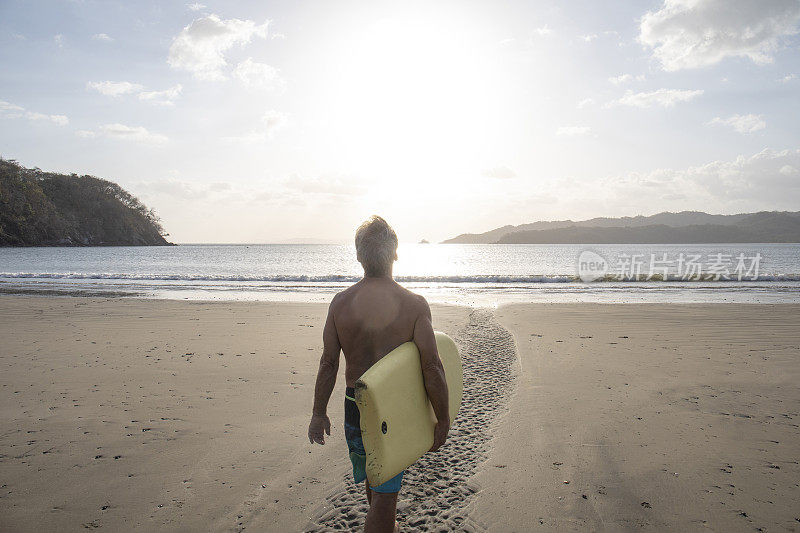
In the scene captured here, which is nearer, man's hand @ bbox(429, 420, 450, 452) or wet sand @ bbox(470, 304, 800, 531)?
man's hand @ bbox(429, 420, 450, 452)

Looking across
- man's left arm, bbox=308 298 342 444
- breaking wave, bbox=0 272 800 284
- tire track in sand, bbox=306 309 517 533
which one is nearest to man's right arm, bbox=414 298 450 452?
man's left arm, bbox=308 298 342 444

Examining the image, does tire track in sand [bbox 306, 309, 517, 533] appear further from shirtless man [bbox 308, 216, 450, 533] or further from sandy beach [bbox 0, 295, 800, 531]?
shirtless man [bbox 308, 216, 450, 533]

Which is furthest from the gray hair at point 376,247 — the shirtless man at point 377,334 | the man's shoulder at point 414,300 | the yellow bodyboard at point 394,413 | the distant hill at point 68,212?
the distant hill at point 68,212

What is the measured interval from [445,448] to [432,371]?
189 cm

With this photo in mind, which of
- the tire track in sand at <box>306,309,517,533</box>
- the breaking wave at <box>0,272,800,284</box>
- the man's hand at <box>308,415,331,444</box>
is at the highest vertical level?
the man's hand at <box>308,415,331,444</box>

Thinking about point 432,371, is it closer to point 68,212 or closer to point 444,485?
point 444,485

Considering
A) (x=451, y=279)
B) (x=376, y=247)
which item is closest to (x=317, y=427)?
(x=376, y=247)

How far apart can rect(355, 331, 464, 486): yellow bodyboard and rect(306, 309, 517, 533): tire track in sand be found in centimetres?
87

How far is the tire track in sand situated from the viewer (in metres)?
2.88

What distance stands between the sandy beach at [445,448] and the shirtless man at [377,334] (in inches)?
28.4

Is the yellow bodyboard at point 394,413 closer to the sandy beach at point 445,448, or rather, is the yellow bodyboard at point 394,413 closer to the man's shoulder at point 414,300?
the man's shoulder at point 414,300

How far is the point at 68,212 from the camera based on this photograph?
10375 centimetres

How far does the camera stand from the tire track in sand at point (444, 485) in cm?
288

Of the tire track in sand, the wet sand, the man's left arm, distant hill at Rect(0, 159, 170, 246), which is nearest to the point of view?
the man's left arm
